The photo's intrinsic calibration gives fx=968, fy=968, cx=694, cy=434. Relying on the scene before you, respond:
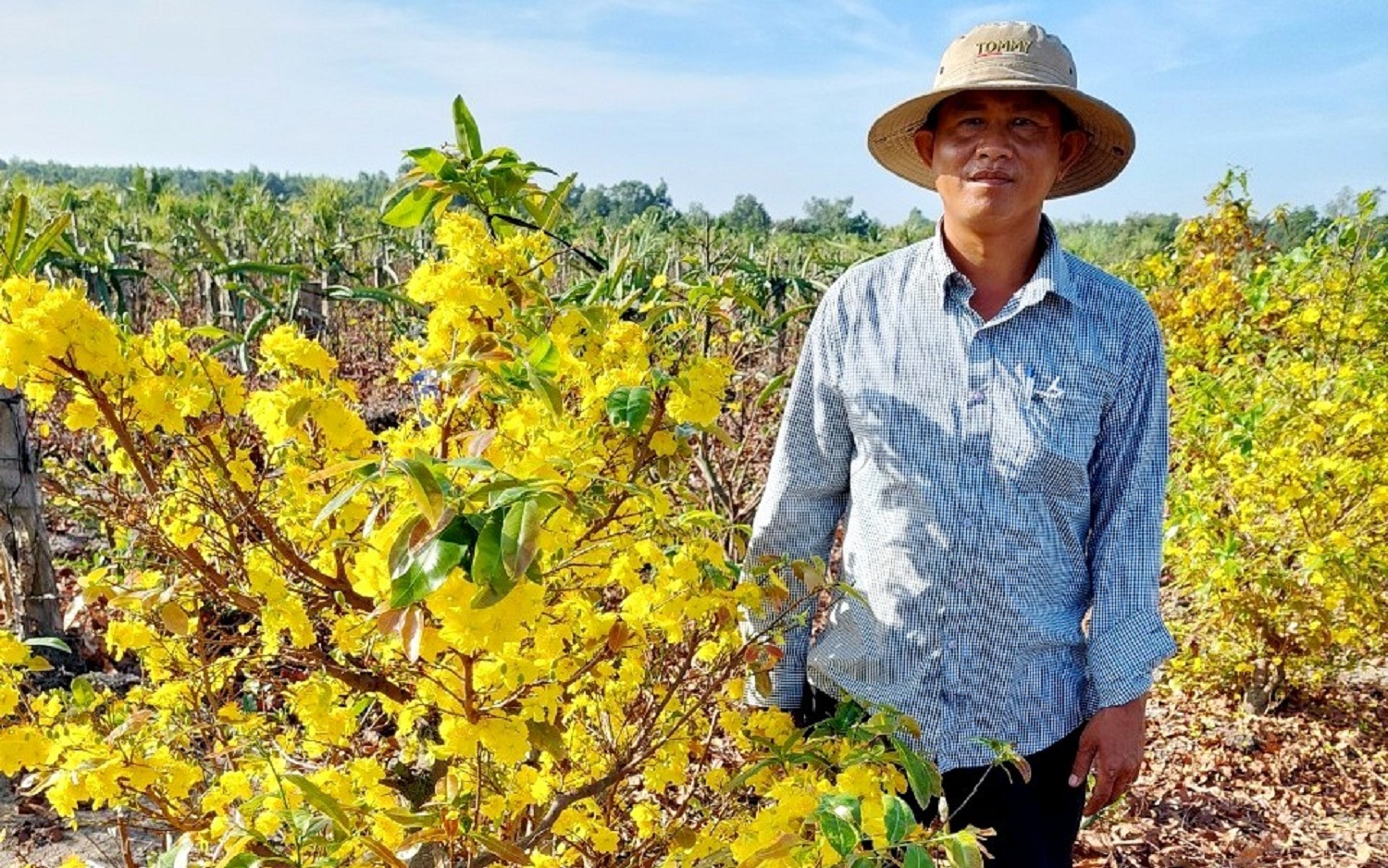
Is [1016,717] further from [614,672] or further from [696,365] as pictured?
[696,365]

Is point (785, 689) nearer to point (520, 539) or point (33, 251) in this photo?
point (520, 539)

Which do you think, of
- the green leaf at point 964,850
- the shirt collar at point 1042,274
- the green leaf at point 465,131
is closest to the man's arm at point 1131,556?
the shirt collar at point 1042,274

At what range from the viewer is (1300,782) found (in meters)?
3.23

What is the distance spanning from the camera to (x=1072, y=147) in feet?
5.63

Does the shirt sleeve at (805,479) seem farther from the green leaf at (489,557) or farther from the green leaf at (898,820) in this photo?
the green leaf at (489,557)

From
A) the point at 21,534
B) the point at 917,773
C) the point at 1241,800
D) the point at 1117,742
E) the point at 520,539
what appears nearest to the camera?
the point at 520,539

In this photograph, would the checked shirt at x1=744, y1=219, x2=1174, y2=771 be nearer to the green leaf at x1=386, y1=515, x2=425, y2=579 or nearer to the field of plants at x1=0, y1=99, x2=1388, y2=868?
the field of plants at x1=0, y1=99, x2=1388, y2=868

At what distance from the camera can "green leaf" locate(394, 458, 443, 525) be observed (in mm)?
776

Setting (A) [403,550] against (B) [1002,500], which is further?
(B) [1002,500]

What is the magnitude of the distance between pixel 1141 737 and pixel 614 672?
0.90 metres

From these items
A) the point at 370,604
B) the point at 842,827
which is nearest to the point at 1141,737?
the point at 842,827

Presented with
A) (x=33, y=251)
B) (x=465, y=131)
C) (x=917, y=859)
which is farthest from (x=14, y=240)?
(x=917, y=859)

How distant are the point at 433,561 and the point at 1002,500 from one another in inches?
42.0

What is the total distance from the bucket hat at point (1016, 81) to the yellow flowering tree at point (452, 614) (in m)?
0.58
